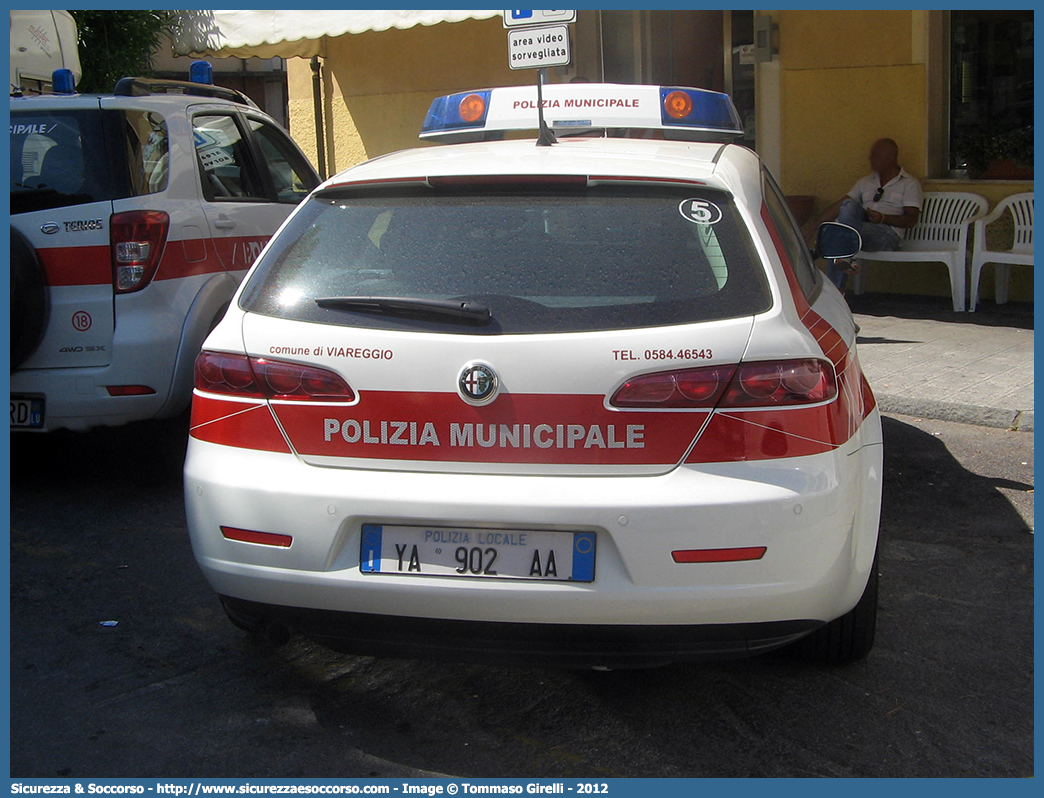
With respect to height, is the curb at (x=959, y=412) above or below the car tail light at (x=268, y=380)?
below

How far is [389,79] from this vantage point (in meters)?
13.5

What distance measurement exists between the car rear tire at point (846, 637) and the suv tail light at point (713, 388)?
816mm

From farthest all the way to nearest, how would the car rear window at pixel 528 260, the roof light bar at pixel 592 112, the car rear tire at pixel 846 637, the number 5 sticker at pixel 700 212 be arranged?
1. the roof light bar at pixel 592 112
2. the car rear tire at pixel 846 637
3. the number 5 sticker at pixel 700 212
4. the car rear window at pixel 528 260

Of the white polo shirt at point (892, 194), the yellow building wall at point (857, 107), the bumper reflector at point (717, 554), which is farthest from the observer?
the yellow building wall at point (857, 107)

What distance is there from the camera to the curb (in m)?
6.19

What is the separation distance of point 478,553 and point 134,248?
299 cm

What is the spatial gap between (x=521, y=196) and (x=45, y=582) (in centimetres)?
242

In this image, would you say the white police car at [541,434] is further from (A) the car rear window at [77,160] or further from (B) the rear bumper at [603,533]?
(A) the car rear window at [77,160]

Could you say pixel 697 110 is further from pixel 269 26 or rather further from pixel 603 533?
pixel 269 26

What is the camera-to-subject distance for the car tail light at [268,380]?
9.56ft

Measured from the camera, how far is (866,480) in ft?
10.1

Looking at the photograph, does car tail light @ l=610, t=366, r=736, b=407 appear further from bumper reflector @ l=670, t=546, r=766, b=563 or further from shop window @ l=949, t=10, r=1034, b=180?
shop window @ l=949, t=10, r=1034, b=180

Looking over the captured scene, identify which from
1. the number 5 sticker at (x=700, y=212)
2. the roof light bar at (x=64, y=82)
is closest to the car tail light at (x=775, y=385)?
the number 5 sticker at (x=700, y=212)

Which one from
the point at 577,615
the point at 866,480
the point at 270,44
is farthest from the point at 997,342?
the point at 270,44
